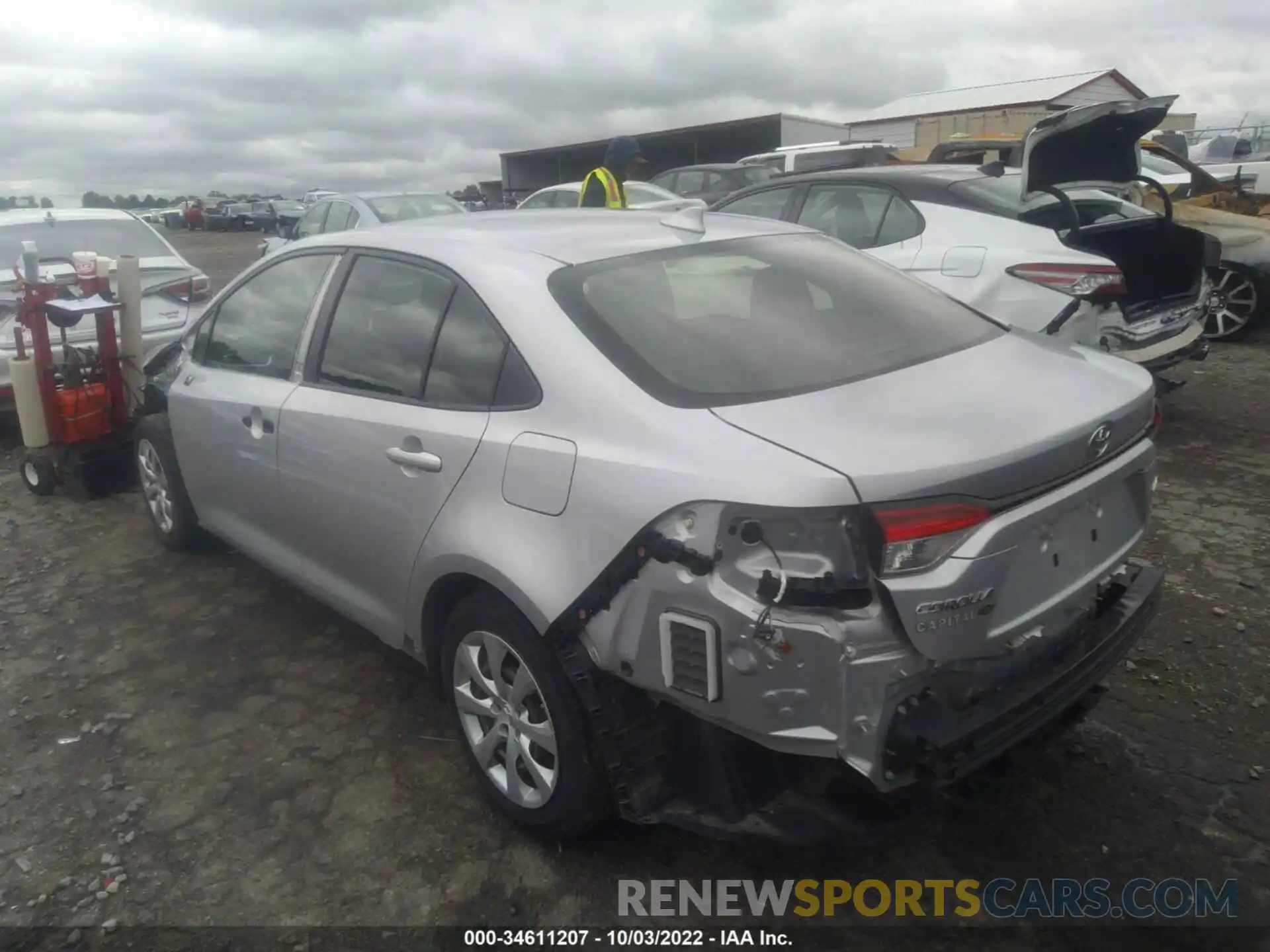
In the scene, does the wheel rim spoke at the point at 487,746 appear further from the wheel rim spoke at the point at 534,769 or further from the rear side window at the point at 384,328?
the rear side window at the point at 384,328

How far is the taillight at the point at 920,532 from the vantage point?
1913mm

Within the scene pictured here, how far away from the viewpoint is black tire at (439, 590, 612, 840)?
2340 millimetres

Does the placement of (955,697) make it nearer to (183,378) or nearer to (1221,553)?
(1221,553)

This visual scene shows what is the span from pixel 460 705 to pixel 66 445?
386 cm

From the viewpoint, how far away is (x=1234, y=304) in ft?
27.6

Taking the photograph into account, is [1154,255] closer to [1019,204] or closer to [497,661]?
[1019,204]

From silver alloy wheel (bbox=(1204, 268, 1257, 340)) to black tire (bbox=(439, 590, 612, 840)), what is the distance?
26.3 ft

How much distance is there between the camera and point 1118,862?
2496 mm

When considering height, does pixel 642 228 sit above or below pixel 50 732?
above

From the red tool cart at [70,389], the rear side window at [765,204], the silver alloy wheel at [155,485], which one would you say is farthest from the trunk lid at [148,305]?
the rear side window at [765,204]

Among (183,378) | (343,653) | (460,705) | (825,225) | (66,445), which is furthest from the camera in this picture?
(825,225)

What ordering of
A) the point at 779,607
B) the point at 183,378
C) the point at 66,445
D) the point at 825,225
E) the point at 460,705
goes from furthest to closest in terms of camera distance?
1. the point at 825,225
2. the point at 66,445
3. the point at 183,378
4. the point at 460,705
5. the point at 779,607

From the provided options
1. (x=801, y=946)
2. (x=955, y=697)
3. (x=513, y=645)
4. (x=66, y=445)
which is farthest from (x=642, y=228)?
(x=66, y=445)

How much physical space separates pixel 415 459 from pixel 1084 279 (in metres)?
3.92
